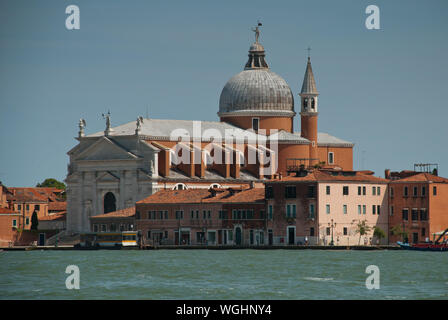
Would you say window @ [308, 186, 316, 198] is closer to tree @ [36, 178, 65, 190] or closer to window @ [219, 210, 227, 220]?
window @ [219, 210, 227, 220]

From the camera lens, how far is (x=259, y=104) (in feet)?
303

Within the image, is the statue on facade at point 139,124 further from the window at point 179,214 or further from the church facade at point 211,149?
the window at point 179,214

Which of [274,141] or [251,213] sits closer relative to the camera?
[251,213]

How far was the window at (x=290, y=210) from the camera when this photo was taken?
70625 mm

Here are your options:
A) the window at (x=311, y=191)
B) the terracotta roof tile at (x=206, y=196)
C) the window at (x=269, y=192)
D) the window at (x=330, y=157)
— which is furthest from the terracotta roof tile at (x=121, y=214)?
the window at (x=330, y=157)

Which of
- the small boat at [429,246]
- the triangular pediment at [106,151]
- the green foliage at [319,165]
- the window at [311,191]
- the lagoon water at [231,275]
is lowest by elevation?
the lagoon water at [231,275]

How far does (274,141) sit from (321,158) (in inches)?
220

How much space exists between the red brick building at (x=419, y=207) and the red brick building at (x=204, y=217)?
7620mm

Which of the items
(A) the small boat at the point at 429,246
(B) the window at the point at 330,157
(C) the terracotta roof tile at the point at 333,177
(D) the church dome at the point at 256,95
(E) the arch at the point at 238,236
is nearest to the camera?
(A) the small boat at the point at 429,246

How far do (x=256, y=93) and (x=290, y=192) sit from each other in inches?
891

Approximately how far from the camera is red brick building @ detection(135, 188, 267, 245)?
240 feet
